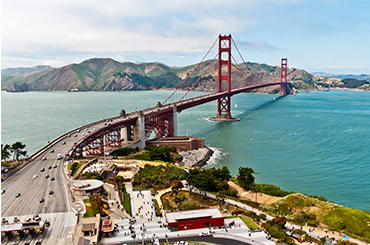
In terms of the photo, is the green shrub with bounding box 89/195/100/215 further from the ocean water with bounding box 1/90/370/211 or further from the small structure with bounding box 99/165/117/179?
the ocean water with bounding box 1/90/370/211

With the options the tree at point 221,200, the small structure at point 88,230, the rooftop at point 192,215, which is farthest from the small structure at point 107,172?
the tree at point 221,200

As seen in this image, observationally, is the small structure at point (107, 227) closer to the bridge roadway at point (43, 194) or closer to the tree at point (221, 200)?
the bridge roadway at point (43, 194)

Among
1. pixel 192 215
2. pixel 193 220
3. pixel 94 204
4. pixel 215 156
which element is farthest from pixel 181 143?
pixel 193 220

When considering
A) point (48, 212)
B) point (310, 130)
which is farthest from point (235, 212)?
point (310, 130)

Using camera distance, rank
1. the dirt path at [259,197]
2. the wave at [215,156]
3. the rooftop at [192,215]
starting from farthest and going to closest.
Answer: the wave at [215,156], the dirt path at [259,197], the rooftop at [192,215]

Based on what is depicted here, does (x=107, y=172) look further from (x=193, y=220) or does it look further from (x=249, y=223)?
(x=249, y=223)

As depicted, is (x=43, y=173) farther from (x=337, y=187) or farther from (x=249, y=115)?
(x=249, y=115)
